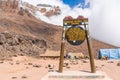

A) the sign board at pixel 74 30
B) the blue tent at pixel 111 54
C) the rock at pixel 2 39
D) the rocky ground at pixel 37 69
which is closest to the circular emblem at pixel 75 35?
the sign board at pixel 74 30

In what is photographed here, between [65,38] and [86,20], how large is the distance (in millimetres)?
1307

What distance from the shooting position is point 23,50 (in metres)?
41.2

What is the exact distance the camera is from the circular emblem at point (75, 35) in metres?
13.0

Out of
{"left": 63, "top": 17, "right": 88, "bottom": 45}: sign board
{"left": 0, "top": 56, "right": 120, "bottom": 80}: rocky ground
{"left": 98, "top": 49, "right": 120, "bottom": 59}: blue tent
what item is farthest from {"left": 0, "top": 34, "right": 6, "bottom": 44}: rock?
{"left": 63, "top": 17, "right": 88, "bottom": 45}: sign board

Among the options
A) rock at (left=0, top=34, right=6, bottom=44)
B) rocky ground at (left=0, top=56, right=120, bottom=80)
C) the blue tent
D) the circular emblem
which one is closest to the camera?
the circular emblem

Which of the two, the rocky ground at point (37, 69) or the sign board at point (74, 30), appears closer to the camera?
the sign board at point (74, 30)

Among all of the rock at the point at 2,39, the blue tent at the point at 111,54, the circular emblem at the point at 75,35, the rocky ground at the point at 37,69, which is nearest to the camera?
the circular emblem at the point at 75,35

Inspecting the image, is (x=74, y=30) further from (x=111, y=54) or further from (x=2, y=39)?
(x=2, y=39)

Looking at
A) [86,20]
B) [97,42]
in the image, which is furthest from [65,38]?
[97,42]

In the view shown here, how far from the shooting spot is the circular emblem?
511 inches

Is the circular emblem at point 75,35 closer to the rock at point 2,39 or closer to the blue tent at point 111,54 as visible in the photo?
the blue tent at point 111,54

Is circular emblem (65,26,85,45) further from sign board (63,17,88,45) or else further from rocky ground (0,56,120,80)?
rocky ground (0,56,120,80)

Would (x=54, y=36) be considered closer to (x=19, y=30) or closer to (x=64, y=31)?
(x=19, y=30)

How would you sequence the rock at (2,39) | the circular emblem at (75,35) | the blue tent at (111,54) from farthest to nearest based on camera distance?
the rock at (2,39) → the blue tent at (111,54) → the circular emblem at (75,35)
